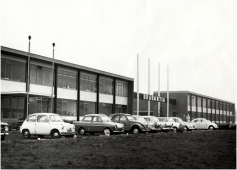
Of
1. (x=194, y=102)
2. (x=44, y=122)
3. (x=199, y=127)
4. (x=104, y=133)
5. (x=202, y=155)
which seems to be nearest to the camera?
(x=202, y=155)

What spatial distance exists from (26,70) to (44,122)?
620 inches

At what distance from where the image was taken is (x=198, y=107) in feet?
243

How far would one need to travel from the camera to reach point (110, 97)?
163ft

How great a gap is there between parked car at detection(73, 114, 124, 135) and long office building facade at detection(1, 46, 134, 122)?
8212 millimetres

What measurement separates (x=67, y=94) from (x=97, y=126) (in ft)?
57.8

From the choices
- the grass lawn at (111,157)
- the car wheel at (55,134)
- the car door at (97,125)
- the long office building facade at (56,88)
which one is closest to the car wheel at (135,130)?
the car door at (97,125)

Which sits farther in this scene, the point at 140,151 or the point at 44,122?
the point at 44,122

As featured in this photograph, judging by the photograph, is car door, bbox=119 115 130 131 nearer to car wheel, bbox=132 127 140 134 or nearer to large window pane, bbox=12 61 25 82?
car wheel, bbox=132 127 140 134

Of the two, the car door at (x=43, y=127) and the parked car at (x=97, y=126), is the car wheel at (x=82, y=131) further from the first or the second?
the car door at (x=43, y=127)

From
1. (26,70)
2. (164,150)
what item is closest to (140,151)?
(164,150)

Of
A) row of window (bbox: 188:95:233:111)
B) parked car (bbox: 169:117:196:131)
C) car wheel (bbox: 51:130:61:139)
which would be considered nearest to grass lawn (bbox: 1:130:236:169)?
car wheel (bbox: 51:130:61:139)

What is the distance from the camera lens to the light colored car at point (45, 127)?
20.6m

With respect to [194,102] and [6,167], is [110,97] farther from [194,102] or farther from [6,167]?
[6,167]

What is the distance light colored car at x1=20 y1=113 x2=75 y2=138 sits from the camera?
67.6ft
